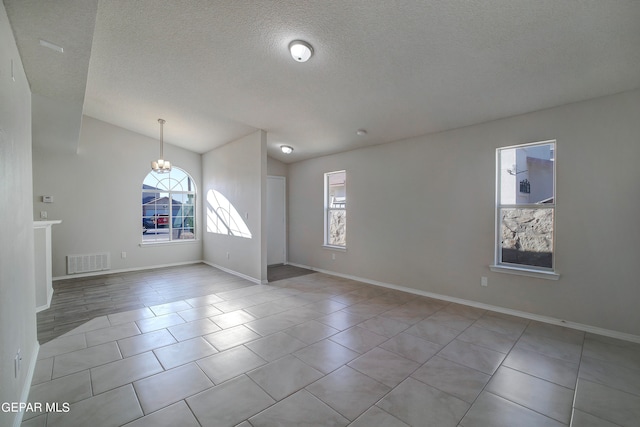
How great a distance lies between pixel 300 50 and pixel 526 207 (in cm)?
336

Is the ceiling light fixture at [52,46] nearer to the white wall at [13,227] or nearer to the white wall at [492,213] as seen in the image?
the white wall at [13,227]

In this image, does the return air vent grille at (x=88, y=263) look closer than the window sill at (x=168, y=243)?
Yes

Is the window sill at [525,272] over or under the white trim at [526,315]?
over

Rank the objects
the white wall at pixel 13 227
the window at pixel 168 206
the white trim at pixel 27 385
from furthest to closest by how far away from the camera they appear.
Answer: the window at pixel 168 206
the white trim at pixel 27 385
the white wall at pixel 13 227

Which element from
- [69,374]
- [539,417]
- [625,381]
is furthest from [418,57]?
[69,374]

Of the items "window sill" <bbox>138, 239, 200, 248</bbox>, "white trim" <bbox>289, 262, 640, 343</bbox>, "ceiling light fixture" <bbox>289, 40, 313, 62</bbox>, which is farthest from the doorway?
"ceiling light fixture" <bbox>289, 40, 313, 62</bbox>

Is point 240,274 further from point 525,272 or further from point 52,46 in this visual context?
point 525,272

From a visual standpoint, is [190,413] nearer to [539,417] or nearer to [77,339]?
[77,339]

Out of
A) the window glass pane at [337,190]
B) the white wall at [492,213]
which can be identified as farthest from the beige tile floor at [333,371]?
the window glass pane at [337,190]

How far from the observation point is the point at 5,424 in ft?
4.97

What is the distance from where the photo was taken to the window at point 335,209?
6.07 m

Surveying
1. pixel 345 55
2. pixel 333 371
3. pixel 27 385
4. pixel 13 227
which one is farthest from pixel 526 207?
pixel 27 385

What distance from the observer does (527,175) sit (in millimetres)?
3740

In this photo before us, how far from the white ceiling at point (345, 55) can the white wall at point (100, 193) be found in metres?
2.00
